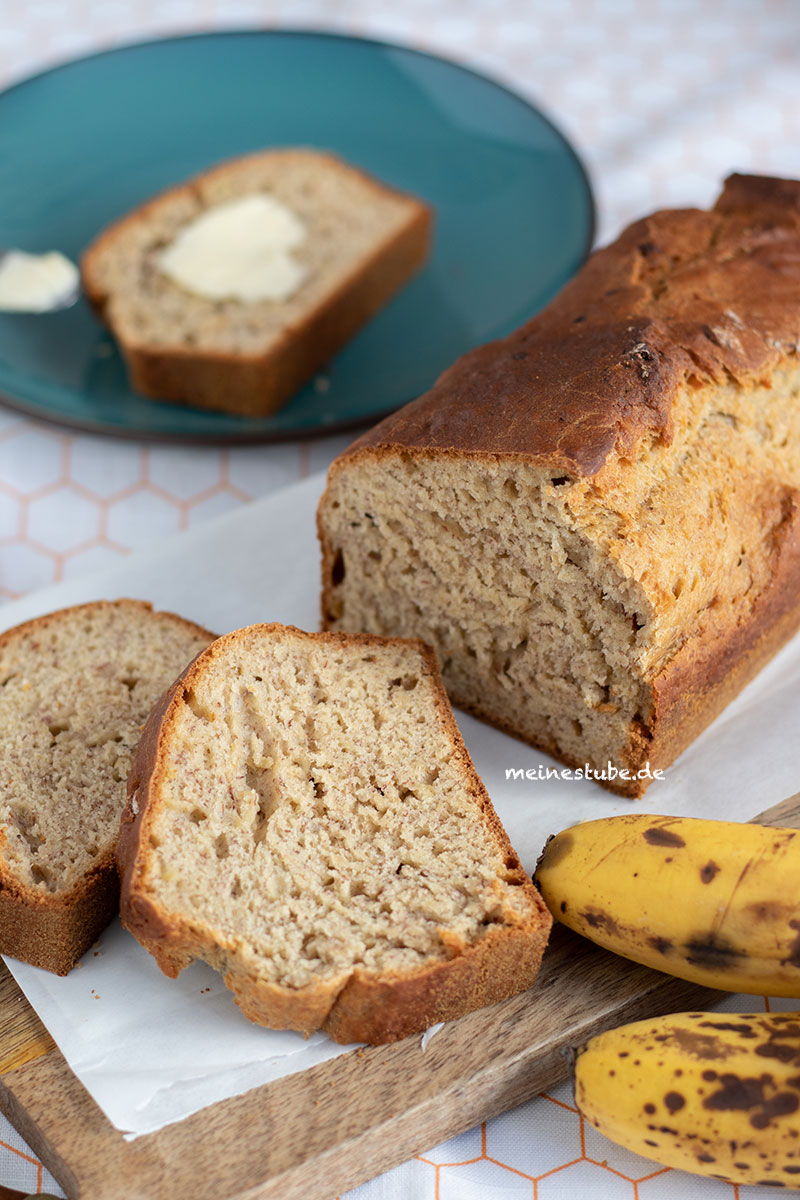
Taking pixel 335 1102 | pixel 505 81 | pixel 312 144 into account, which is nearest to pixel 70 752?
pixel 335 1102

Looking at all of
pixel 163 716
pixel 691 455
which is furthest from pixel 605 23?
pixel 163 716

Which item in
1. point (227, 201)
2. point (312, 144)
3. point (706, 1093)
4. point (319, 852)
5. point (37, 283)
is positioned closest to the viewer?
point (706, 1093)

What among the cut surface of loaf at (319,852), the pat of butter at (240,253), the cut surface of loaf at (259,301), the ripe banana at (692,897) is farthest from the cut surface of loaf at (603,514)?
the pat of butter at (240,253)

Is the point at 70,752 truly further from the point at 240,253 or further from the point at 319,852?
the point at 240,253

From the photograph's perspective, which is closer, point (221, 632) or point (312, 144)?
point (221, 632)

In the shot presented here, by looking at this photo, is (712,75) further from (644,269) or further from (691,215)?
(644,269)

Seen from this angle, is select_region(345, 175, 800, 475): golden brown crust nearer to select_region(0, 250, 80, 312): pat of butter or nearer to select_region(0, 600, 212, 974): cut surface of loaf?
select_region(0, 600, 212, 974): cut surface of loaf

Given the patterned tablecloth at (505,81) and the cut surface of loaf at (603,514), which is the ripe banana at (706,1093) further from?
the patterned tablecloth at (505,81)
